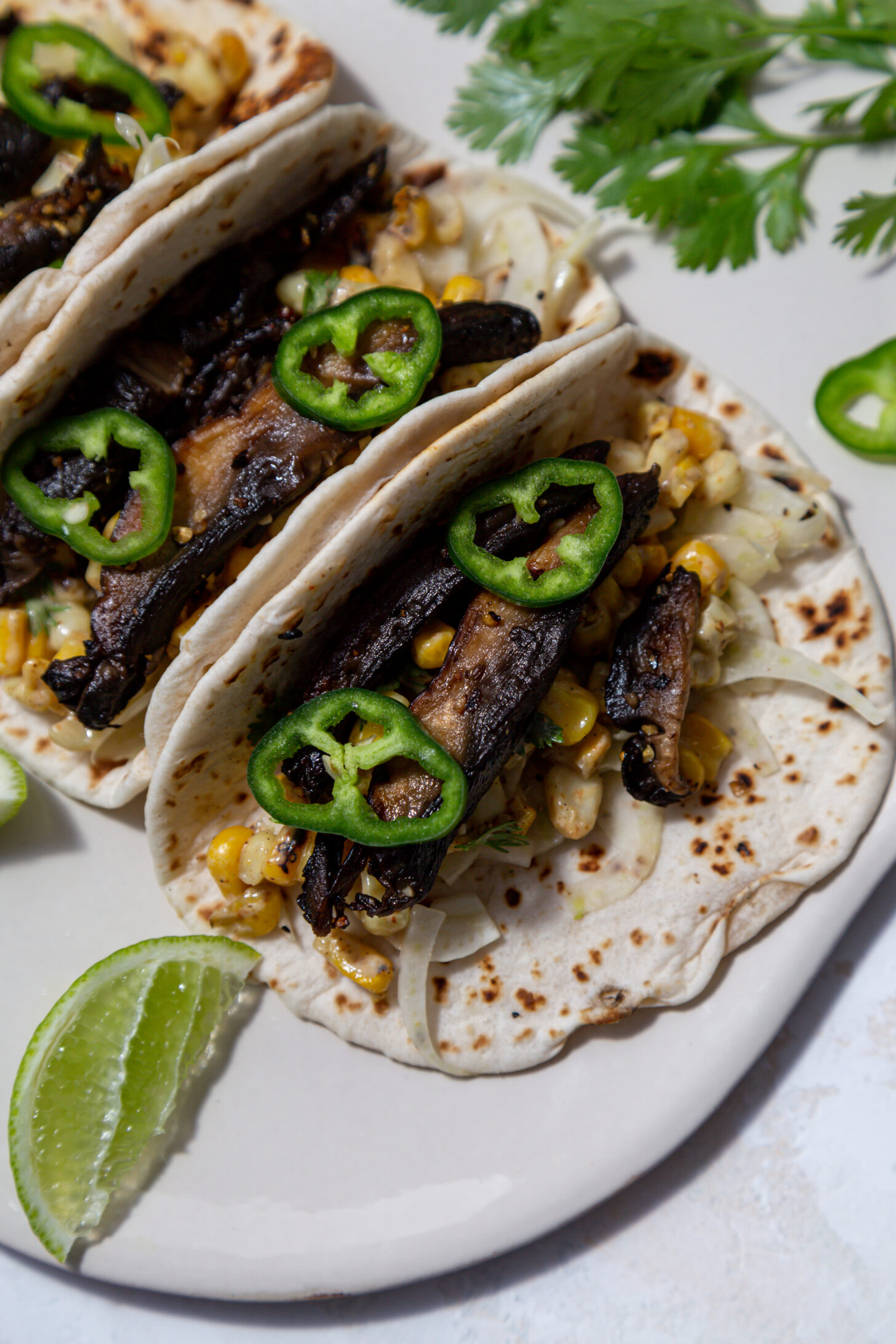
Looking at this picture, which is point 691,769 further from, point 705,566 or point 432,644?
point 432,644

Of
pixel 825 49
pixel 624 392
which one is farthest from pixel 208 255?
pixel 825 49

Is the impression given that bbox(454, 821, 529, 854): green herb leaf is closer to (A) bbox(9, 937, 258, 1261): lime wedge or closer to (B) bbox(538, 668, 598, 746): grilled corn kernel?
(B) bbox(538, 668, 598, 746): grilled corn kernel

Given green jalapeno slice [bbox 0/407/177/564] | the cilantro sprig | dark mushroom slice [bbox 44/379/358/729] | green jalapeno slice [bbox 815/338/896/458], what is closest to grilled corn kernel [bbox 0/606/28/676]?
dark mushroom slice [bbox 44/379/358/729]

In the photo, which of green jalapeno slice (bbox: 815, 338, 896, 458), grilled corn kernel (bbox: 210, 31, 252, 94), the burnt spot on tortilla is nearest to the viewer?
the burnt spot on tortilla

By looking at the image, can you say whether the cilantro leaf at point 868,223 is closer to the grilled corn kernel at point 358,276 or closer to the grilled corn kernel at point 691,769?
the grilled corn kernel at point 358,276

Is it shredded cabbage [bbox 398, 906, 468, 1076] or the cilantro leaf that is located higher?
the cilantro leaf

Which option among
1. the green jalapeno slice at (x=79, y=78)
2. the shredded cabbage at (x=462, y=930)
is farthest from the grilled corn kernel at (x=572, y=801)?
the green jalapeno slice at (x=79, y=78)
